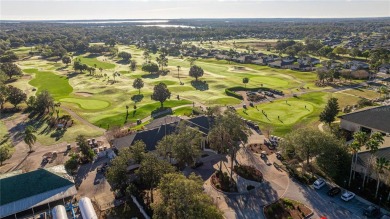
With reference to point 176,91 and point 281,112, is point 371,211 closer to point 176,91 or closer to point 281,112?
point 281,112

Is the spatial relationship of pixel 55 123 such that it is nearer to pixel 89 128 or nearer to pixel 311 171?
pixel 89 128

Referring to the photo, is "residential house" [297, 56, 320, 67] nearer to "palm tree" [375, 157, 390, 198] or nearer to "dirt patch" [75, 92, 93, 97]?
"dirt patch" [75, 92, 93, 97]

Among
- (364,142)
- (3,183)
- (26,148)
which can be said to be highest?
(364,142)

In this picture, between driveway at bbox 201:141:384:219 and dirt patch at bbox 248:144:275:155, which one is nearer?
driveway at bbox 201:141:384:219

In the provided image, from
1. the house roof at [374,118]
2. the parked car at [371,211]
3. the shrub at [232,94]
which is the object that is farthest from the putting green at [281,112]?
the parked car at [371,211]

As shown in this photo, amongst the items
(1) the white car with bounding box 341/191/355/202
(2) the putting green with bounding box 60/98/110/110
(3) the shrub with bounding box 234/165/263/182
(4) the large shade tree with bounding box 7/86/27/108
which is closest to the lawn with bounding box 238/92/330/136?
(3) the shrub with bounding box 234/165/263/182

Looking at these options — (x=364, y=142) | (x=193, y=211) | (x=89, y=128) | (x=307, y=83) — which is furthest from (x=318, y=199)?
(x=307, y=83)
